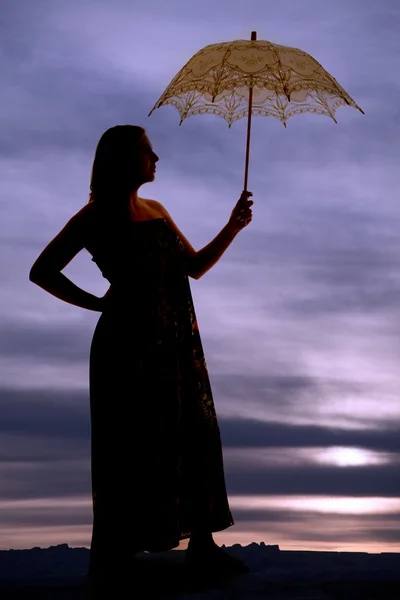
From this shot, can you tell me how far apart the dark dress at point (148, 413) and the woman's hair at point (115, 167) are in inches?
9.5

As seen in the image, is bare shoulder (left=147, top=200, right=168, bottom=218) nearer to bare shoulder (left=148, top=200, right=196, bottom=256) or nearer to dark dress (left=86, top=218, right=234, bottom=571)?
bare shoulder (left=148, top=200, right=196, bottom=256)

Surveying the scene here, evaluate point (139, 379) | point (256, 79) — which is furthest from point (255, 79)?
point (139, 379)

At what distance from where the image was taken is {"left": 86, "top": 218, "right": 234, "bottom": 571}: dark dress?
5.68 metres

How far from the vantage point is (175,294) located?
589cm

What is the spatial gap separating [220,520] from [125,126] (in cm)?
265

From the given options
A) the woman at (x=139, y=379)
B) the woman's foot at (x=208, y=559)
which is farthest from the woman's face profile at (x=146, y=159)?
the woman's foot at (x=208, y=559)

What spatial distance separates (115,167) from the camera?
5836mm

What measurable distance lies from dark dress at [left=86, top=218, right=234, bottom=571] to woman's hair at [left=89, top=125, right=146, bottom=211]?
24cm

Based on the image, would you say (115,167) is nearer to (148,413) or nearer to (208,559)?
(148,413)

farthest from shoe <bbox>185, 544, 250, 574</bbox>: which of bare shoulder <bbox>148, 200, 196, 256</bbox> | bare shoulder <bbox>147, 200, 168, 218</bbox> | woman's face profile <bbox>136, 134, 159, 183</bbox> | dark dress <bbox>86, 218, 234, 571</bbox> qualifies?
woman's face profile <bbox>136, 134, 159, 183</bbox>

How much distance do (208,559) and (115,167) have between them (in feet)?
8.57

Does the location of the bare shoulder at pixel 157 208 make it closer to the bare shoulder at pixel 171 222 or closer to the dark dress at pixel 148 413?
the bare shoulder at pixel 171 222

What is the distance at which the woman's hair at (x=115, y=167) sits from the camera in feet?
19.1

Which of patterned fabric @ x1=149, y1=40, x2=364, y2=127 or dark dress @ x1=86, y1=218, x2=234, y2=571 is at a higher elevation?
patterned fabric @ x1=149, y1=40, x2=364, y2=127
